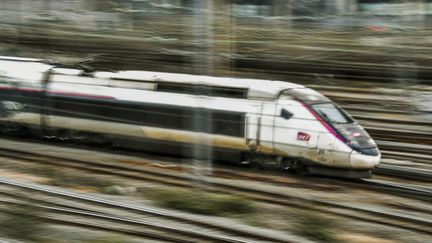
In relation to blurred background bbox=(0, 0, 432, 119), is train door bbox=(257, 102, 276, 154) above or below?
below

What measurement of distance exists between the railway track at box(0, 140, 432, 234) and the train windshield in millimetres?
1154

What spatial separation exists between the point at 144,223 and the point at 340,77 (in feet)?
40.7

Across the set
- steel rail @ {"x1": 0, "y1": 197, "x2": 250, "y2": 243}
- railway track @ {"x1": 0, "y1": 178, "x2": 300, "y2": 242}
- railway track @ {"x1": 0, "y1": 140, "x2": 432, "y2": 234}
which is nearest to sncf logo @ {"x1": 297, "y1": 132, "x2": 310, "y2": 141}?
railway track @ {"x1": 0, "y1": 140, "x2": 432, "y2": 234}

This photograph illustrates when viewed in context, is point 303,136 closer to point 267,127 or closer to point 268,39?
point 267,127

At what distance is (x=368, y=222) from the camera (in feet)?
25.5

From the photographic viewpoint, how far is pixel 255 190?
988 centimetres

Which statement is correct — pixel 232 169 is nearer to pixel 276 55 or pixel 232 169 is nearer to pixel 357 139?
pixel 357 139

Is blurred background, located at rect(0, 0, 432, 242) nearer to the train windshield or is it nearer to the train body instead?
the train body

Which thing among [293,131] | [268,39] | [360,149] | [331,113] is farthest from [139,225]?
[268,39]

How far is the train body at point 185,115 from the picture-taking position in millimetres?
11203

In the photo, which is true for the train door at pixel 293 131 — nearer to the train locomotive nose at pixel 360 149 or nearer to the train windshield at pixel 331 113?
the train windshield at pixel 331 113

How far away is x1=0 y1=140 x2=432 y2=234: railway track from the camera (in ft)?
26.2

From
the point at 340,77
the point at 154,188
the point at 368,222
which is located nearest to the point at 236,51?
the point at 340,77

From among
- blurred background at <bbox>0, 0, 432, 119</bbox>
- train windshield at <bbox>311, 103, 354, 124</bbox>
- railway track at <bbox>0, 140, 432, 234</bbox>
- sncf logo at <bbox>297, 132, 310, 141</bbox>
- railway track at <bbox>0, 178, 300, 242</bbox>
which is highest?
blurred background at <bbox>0, 0, 432, 119</bbox>
